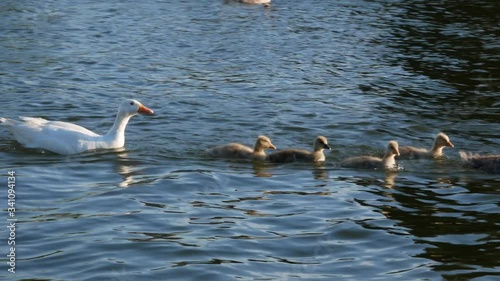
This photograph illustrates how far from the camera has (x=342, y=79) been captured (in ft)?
69.4

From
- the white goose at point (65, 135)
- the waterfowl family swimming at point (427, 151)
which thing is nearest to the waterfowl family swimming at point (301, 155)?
the waterfowl family swimming at point (427, 151)

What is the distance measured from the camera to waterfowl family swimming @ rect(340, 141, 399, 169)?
48.8ft

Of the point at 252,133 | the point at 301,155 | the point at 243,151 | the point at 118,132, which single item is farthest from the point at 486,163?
the point at 118,132

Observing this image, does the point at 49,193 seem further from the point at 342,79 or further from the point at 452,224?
the point at 342,79

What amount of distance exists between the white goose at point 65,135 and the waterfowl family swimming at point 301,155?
2.19 m

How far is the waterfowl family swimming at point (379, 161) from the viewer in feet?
48.8

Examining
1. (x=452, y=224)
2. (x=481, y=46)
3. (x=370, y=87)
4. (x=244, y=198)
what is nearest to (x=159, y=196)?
(x=244, y=198)

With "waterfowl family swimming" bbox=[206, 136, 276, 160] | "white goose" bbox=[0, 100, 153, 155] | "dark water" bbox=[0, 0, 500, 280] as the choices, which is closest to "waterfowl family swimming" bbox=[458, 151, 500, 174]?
"dark water" bbox=[0, 0, 500, 280]

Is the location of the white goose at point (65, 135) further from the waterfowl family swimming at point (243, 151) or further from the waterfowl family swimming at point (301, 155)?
the waterfowl family swimming at point (301, 155)

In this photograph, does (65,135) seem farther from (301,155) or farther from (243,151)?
(301,155)

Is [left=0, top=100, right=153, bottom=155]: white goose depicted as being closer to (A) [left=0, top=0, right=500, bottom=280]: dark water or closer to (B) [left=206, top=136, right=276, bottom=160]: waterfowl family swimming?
(A) [left=0, top=0, right=500, bottom=280]: dark water

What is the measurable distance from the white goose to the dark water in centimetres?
19

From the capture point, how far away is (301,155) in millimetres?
15133

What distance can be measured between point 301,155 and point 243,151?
0.83 meters
